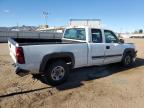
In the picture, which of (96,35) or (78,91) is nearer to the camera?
(78,91)

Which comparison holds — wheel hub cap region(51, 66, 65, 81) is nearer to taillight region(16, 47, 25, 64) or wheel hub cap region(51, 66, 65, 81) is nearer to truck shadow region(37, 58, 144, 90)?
truck shadow region(37, 58, 144, 90)

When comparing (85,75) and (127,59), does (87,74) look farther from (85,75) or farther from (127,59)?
(127,59)

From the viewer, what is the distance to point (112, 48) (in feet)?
26.3

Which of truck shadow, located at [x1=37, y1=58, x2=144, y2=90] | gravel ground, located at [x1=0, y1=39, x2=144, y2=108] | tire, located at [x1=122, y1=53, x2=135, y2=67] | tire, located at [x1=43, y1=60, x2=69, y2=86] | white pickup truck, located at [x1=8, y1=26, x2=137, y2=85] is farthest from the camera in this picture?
tire, located at [x1=122, y1=53, x2=135, y2=67]

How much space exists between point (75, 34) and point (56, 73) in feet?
7.05

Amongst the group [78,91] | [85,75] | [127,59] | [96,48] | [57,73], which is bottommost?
[78,91]

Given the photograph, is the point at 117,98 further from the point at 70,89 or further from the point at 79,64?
the point at 79,64

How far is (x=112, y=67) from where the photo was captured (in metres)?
9.20

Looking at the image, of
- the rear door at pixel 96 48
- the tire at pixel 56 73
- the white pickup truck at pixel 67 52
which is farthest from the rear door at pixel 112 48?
the tire at pixel 56 73

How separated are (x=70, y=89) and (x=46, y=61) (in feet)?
3.67

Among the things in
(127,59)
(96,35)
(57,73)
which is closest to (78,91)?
(57,73)

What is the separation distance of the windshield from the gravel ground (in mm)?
1452

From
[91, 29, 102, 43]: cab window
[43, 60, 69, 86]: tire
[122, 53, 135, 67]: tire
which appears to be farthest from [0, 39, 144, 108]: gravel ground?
[91, 29, 102, 43]: cab window

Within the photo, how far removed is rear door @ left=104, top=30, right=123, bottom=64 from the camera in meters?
7.84
